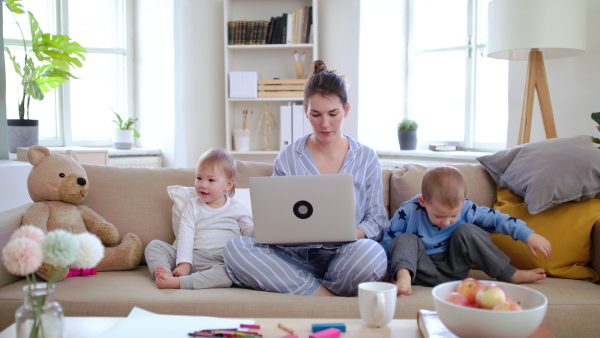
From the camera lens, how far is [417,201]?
2.02 m

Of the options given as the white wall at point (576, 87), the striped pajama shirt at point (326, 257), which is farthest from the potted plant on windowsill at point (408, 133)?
the striped pajama shirt at point (326, 257)

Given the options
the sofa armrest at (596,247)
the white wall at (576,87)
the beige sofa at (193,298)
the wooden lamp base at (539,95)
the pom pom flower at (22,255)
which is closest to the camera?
the pom pom flower at (22,255)

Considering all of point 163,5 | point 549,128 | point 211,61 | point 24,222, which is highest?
point 163,5

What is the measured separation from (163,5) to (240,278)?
3.01 meters

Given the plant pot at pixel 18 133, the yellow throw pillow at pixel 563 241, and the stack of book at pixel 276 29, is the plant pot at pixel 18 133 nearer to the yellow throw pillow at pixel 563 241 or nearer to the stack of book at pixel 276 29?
the stack of book at pixel 276 29

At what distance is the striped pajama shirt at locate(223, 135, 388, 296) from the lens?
1.78 m

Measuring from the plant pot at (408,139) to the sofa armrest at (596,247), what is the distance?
2.13 meters

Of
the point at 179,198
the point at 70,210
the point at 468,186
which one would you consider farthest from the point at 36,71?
the point at 468,186

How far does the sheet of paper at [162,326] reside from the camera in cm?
117

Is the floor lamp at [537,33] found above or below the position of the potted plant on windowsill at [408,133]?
above

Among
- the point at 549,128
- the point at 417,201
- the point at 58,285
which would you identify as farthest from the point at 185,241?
the point at 549,128

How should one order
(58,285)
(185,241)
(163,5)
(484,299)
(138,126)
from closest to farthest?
(484,299) → (58,285) → (185,241) → (163,5) → (138,126)

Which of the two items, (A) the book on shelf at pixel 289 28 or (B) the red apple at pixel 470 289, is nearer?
(B) the red apple at pixel 470 289

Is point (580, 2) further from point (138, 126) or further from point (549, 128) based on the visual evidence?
point (138, 126)
